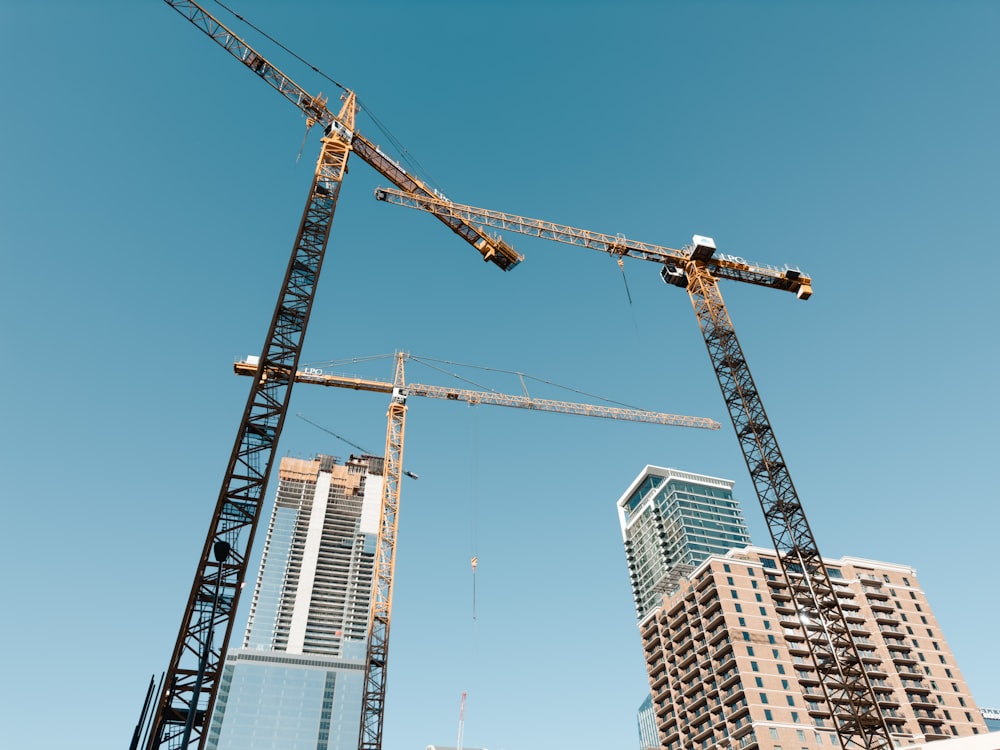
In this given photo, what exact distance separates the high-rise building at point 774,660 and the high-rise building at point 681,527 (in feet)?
238

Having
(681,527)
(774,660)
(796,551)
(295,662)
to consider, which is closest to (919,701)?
(774,660)

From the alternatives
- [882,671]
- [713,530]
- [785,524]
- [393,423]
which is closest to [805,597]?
[785,524]

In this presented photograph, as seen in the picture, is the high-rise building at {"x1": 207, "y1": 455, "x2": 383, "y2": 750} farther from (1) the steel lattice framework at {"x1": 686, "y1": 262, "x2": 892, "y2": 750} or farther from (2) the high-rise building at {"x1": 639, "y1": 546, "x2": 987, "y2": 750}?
(1) the steel lattice framework at {"x1": 686, "y1": 262, "x2": 892, "y2": 750}

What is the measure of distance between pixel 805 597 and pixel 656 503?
142 m

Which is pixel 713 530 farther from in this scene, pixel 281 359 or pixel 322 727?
pixel 281 359

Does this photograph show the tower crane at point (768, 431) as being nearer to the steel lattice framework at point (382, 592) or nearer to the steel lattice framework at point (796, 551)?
the steel lattice framework at point (796, 551)

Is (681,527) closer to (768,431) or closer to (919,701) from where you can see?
(919,701)

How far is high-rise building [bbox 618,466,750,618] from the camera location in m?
182

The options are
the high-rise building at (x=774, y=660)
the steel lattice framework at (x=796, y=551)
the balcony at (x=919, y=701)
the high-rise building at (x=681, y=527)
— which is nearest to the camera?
the steel lattice framework at (x=796, y=551)

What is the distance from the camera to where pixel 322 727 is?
16725 centimetres

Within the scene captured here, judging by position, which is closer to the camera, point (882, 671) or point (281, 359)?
point (281, 359)

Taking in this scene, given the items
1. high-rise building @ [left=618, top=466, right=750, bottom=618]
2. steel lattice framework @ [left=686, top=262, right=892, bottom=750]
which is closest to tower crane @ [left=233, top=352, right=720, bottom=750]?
steel lattice framework @ [left=686, top=262, right=892, bottom=750]

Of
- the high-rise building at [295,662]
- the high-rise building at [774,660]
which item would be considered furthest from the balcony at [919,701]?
the high-rise building at [295,662]

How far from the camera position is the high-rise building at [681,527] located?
597 ft
